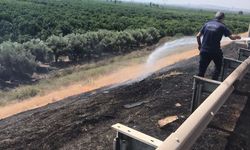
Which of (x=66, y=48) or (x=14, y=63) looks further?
(x=66, y=48)

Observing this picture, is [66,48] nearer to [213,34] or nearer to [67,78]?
[67,78]

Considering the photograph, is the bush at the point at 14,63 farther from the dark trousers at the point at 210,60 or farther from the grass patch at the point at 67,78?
the dark trousers at the point at 210,60

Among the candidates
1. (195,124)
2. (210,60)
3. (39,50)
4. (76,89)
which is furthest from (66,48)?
(195,124)

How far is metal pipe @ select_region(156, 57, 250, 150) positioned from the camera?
11.2 ft

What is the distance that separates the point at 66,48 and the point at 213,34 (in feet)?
49.5

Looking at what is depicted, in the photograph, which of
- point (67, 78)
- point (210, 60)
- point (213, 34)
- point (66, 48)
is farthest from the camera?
point (66, 48)

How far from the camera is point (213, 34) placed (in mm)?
8047

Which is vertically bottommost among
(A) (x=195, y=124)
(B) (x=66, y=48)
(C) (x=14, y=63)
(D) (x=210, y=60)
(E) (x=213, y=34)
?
(B) (x=66, y=48)

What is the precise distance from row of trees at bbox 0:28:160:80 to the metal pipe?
13108mm

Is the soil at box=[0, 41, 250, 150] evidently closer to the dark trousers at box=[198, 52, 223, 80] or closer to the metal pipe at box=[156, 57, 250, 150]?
the dark trousers at box=[198, 52, 223, 80]

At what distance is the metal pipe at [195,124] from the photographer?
3.40 m

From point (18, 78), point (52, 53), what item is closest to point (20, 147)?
point (18, 78)

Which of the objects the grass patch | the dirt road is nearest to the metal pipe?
the dirt road

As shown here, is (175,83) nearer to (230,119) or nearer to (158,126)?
(230,119)
